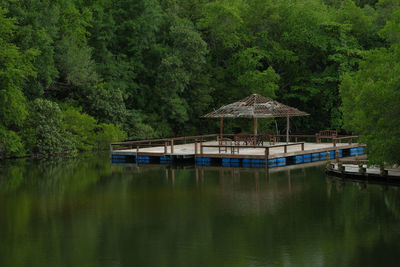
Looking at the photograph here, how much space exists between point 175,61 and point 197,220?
33.8 metres

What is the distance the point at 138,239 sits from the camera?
1973cm

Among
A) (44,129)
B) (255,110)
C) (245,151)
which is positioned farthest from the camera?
(44,129)

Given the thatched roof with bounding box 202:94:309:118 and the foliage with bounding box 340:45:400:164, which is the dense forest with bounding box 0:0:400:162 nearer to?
the thatched roof with bounding box 202:94:309:118

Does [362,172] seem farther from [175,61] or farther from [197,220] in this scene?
[175,61]

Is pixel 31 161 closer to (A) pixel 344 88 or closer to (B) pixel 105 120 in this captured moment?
(B) pixel 105 120

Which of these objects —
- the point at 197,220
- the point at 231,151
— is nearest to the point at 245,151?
the point at 231,151

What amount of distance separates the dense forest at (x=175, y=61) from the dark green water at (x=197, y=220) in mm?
14406

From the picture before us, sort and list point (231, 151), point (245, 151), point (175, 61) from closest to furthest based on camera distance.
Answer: point (231, 151) → point (245, 151) → point (175, 61)

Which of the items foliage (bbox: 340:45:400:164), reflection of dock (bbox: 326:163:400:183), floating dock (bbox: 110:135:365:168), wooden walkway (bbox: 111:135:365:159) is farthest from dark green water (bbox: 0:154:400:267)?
wooden walkway (bbox: 111:135:365:159)

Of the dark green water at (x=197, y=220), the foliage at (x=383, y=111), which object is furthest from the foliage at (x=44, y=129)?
the foliage at (x=383, y=111)

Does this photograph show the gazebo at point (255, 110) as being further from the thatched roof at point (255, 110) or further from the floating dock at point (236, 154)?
the floating dock at point (236, 154)

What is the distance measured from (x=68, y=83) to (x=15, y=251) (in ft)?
111

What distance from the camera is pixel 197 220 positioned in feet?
73.6

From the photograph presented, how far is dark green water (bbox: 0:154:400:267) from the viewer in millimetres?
17906
